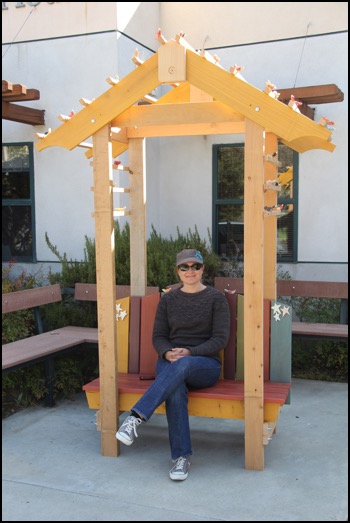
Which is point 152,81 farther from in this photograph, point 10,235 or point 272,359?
point 10,235

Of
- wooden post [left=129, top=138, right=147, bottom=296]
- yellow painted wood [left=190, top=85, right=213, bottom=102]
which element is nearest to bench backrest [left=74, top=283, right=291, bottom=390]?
wooden post [left=129, top=138, right=147, bottom=296]

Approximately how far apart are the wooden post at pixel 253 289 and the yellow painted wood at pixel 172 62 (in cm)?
57

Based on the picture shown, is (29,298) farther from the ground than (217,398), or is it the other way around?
(29,298)

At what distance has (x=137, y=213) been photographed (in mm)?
5273

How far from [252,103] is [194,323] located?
165cm

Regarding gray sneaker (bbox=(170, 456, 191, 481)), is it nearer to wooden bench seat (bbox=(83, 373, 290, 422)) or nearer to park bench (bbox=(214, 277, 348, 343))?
wooden bench seat (bbox=(83, 373, 290, 422))

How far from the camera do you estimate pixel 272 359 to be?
4734mm

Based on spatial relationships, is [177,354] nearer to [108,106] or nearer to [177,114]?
[177,114]

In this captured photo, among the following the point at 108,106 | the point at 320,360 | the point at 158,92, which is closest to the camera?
the point at 108,106

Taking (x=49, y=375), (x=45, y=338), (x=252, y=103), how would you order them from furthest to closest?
(x=45, y=338), (x=49, y=375), (x=252, y=103)

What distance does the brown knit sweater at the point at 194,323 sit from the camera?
4.54 m

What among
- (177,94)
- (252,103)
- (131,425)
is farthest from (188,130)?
(131,425)

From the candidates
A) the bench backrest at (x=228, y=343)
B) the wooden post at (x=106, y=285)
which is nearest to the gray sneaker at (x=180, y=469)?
the wooden post at (x=106, y=285)

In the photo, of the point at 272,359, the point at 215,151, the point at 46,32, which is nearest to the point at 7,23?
the point at 46,32
